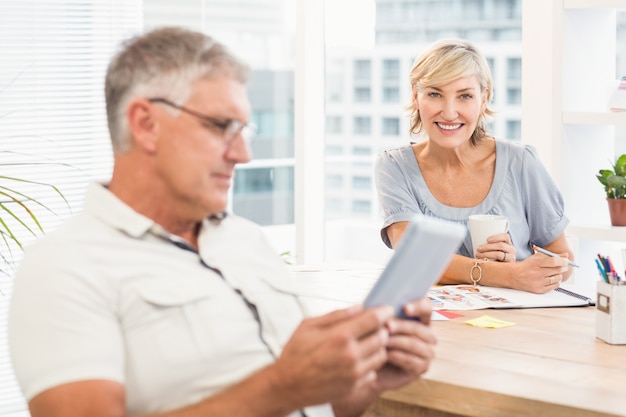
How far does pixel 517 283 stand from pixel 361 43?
8.07ft

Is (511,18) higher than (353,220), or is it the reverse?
(511,18)

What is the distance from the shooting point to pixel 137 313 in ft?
4.79

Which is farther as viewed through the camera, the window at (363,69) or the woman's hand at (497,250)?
the window at (363,69)

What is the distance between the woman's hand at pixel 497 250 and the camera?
2.44 meters

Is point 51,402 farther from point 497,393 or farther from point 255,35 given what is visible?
point 255,35

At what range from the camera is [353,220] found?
4.83 metres

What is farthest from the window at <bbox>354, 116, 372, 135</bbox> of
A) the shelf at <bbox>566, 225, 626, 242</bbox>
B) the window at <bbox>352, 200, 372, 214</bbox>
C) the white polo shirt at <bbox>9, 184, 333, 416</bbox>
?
the white polo shirt at <bbox>9, 184, 333, 416</bbox>

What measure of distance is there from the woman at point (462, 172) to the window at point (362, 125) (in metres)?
1.75

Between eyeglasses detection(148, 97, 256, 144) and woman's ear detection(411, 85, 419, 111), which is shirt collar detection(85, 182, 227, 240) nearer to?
eyeglasses detection(148, 97, 256, 144)

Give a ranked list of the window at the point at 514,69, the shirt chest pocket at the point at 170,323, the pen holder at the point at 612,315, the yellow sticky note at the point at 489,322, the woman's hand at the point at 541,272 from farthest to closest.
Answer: the window at the point at 514,69 → the woman's hand at the point at 541,272 → the yellow sticky note at the point at 489,322 → the pen holder at the point at 612,315 → the shirt chest pocket at the point at 170,323

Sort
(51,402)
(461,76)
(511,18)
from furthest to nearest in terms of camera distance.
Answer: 1. (511,18)
2. (461,76)
3. (51,402)

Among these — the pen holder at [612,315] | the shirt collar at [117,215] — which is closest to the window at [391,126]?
the pen holder at [612,315]

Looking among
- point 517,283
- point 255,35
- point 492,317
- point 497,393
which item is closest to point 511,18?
point 255,35

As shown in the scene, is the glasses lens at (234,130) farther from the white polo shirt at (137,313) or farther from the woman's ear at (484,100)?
the woman's ear at (484,100)
